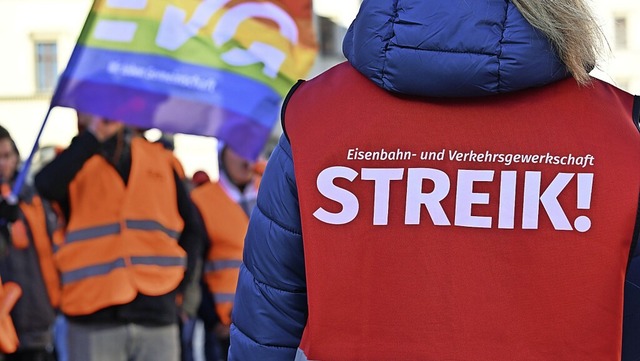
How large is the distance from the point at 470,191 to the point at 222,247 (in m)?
6.24

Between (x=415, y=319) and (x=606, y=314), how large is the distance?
341mm

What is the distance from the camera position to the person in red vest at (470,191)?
90.2 inches

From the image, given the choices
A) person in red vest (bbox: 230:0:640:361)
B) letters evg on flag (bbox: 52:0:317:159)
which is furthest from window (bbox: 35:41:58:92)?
person in red vest (bbox: 230:0:640:361)

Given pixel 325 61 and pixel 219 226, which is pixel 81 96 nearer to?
pixel 219 226

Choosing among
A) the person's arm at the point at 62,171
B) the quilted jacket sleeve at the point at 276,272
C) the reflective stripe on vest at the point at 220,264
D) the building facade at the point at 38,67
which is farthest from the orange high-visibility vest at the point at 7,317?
the building facade at the point at 38,67

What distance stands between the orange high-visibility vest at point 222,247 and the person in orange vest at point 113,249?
5.02 feet

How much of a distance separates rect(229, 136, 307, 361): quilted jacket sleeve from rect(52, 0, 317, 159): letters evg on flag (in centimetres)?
373

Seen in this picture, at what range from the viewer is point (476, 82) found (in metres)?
2.28

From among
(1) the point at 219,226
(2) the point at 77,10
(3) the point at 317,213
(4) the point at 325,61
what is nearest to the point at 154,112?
(1) the point at 219,226

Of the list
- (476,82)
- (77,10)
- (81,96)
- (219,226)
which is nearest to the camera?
(476,82)

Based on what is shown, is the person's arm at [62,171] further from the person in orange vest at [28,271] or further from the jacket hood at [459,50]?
the jacket hood at [459,50]

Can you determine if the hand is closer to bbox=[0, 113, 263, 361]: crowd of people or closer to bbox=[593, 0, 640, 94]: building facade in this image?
bbox=[0, 113, 263, 361]: crowd of people

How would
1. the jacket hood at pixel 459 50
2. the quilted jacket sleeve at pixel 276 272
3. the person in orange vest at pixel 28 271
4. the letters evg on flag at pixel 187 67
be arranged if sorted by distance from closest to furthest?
the jacket hood at pixel 459 50 < the quilted jacket sleeve at pixel 276 272 < the letters evg on flag at pixel 187 67 < the person in orange vest at pixel 28 271

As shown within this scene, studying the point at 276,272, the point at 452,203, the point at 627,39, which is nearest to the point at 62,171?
the point at 276,272
